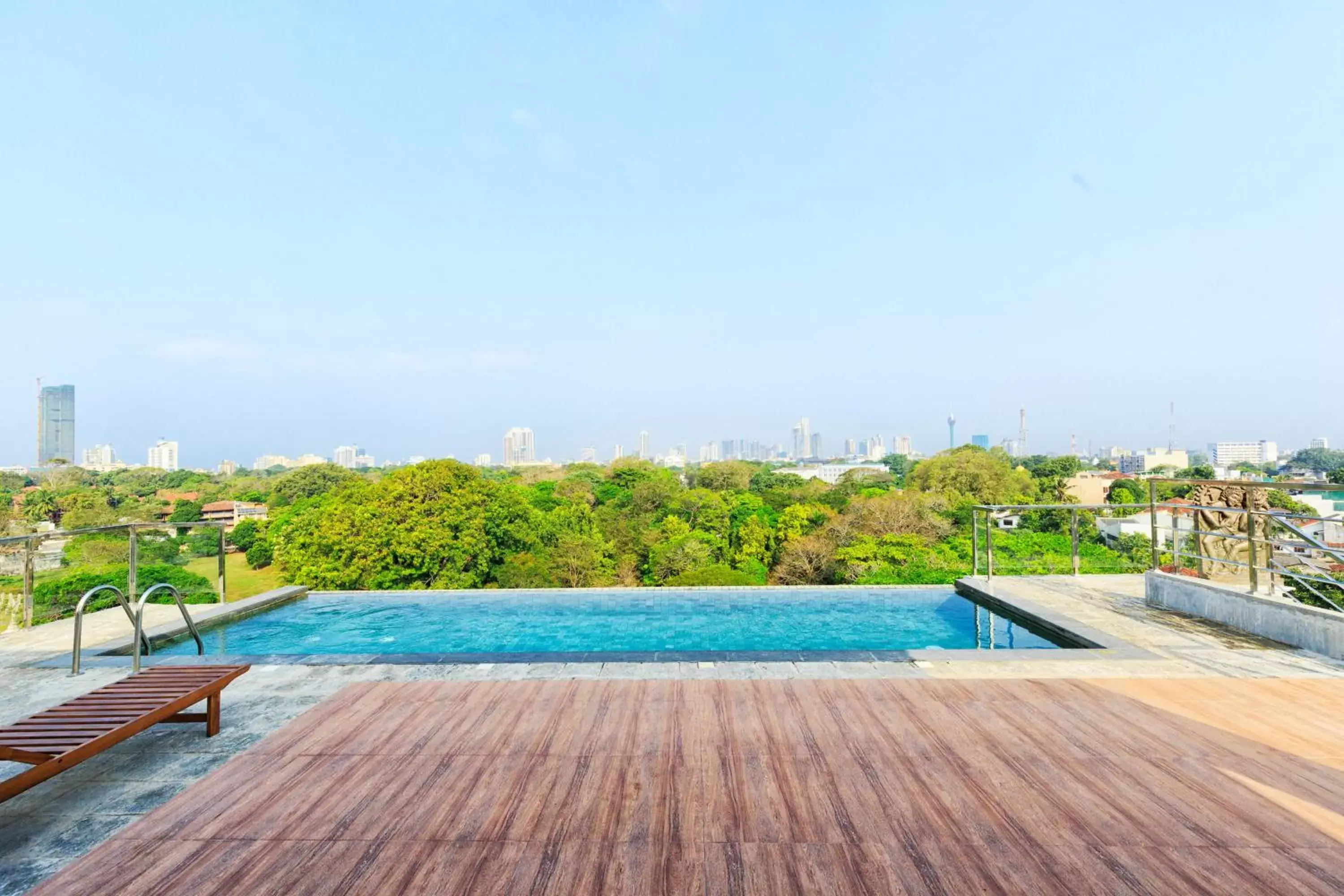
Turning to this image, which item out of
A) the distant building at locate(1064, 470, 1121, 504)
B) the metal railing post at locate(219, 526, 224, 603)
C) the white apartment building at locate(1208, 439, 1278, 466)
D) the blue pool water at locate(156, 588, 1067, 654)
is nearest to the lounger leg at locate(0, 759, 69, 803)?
the blue pool water at locate(156, 588, 1067, 654)

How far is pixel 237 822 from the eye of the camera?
196 cm

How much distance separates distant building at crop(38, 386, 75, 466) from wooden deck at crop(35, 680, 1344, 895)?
8621cm

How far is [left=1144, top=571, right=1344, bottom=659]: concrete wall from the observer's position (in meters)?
3.66

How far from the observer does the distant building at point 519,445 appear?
9081 cm

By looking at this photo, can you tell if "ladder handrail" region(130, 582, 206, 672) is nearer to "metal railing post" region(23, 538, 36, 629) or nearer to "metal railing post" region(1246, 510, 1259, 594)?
"metal railing post" region(23, 538, 36, 629)

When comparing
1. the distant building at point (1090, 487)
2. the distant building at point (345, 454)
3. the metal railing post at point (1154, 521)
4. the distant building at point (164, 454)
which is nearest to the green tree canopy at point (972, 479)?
the distant building at point (1090, 487)

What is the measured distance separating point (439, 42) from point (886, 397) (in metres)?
33.0

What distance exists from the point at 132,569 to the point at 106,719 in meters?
3.71

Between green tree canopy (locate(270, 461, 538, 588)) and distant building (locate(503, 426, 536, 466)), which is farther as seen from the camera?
distant building (locate(503, 426, 536, 466))

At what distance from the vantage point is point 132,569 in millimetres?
5078

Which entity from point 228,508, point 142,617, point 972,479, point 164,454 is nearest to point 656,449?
point 164,454

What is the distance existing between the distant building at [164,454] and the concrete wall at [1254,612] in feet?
357

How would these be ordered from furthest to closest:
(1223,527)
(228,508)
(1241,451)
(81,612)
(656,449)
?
1. (656,449)
2. (1241,451)
3. (228,508)
4. (1223,527)
5. (81,612)

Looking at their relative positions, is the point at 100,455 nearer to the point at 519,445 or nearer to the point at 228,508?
the point at 519,445
